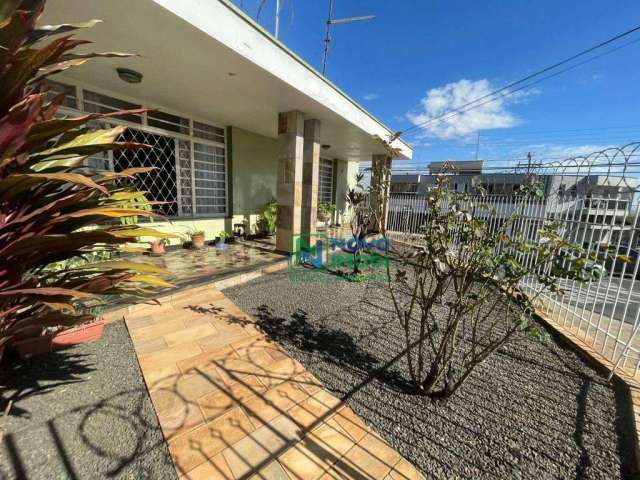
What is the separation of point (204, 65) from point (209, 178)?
3.28 m

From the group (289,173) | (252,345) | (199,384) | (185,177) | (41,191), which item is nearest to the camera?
(41,191)

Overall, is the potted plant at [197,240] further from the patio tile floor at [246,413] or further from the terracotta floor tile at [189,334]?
the terracotta floor tile at [189,334]

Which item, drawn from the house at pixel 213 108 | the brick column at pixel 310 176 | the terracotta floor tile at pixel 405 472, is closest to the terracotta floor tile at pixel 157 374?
the terracotta floor tile at pixel 405 472

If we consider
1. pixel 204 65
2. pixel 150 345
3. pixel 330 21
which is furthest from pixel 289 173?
pixel 330 21

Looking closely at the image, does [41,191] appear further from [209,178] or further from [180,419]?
[209,178]

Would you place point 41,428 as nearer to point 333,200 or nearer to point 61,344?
point 61,344

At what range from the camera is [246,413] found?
1.68 m

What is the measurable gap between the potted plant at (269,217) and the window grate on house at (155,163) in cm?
222

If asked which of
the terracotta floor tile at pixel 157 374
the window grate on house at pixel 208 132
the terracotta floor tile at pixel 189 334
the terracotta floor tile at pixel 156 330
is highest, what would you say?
the window grate on house at pixel 208 132

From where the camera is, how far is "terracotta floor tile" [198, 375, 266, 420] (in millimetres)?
1685

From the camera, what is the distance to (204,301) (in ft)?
10.5

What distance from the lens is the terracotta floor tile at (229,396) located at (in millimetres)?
1685

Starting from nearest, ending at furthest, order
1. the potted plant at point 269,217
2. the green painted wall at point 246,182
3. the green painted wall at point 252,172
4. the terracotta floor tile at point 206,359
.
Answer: the terracotta floor tile at point 206,359, the green painted wall at point 246,182, the green painted wall at point 252,172, the potted plant at point 269,217
